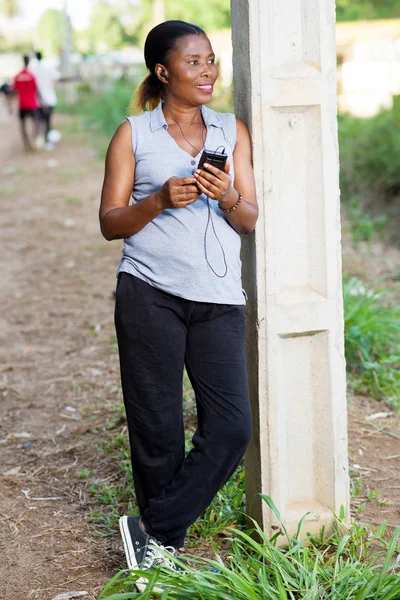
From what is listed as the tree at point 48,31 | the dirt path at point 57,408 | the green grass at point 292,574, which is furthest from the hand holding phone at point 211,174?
the tree at point 48,31

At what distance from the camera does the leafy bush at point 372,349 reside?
200 inches

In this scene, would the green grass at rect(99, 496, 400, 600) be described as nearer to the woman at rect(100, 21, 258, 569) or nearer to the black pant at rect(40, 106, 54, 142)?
the woman at rect(100, 21, 258, 569)

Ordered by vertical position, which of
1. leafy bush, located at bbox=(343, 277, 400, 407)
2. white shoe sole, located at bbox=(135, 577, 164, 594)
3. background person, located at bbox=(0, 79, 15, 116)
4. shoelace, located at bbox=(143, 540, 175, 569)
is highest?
background person, located at bbox=(0, 79, 15, 116)

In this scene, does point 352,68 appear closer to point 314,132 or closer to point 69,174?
point 69,174

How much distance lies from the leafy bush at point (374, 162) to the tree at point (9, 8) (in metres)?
101

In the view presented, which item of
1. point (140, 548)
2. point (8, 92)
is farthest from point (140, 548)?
point (8, 92)

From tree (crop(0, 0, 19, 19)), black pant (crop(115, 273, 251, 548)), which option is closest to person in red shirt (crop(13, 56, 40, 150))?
black pant (crop(115, 273, 251, 548))

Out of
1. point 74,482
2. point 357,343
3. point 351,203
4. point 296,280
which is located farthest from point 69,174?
point 296,280

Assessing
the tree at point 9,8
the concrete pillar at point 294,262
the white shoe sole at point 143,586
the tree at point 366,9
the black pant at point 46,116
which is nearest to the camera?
the white shoe sole at point 143,586

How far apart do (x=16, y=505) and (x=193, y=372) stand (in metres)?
1.30

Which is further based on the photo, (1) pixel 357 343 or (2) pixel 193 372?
(1) pixel 357 343

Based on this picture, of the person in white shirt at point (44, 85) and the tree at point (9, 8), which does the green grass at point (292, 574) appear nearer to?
the person in white shirt at point (44, 85)

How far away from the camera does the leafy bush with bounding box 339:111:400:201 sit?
1127cm

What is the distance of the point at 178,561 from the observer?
9.09ft
